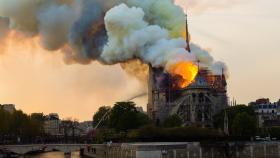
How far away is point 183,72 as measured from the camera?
372 ft

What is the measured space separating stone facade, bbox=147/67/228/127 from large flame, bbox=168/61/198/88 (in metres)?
2.32

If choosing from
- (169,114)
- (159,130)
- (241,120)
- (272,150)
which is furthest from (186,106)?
(272,150)

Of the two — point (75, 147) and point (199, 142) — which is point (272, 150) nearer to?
point (199, 142)

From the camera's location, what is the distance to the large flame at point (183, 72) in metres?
108

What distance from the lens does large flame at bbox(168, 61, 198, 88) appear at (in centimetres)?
10816

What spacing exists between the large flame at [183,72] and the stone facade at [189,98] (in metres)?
2.32

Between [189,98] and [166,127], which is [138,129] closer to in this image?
[166,127]

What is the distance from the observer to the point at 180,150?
6462 cm

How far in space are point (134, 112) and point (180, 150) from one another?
145 feet

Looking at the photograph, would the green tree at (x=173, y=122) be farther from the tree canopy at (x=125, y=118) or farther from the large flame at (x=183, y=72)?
the large flame at (x=183, y=72)

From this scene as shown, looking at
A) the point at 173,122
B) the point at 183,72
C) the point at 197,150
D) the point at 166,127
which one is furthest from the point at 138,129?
the point at 183,72

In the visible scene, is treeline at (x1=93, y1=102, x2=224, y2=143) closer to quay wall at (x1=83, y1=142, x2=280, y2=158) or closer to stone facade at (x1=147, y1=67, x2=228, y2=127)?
quay wall at (x1=83, y1=142, x2=280, y2=158)

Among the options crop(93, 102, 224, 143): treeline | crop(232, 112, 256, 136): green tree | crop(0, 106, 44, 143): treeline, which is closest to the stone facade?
crop(93, 102, 224, 143): treeline

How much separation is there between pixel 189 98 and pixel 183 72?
14.8 m
